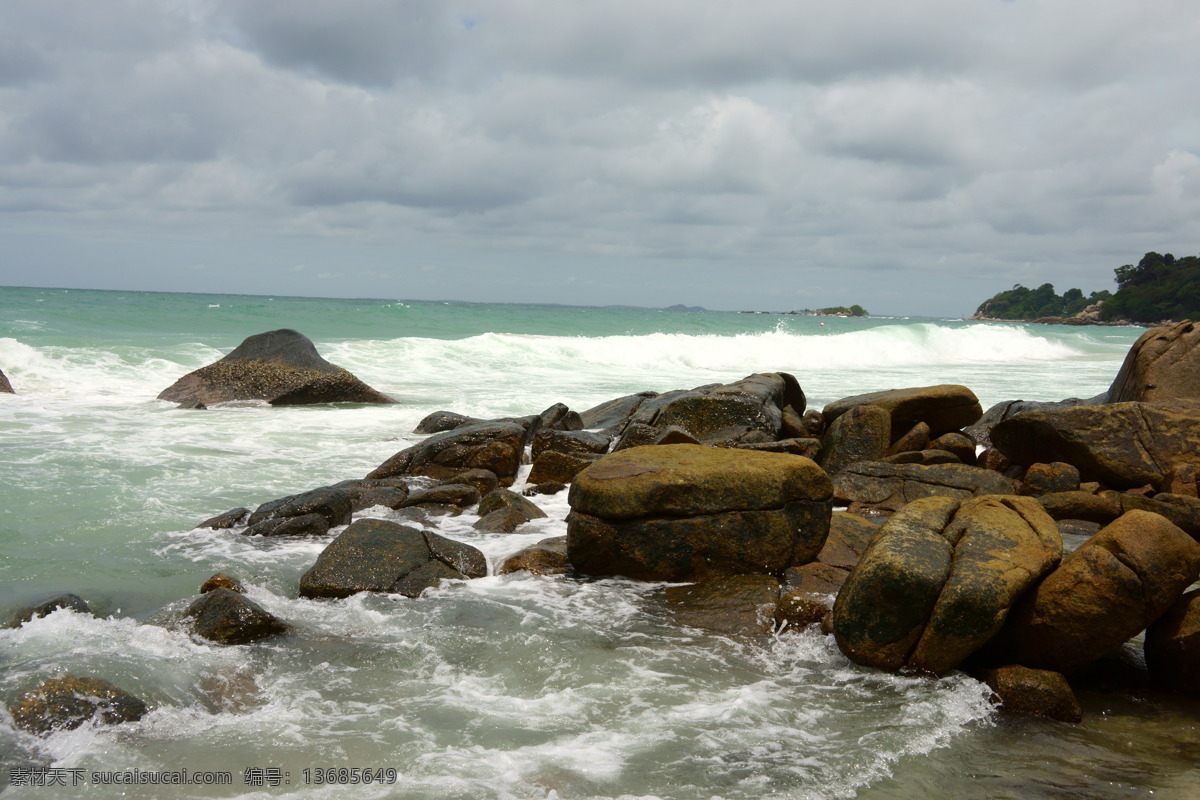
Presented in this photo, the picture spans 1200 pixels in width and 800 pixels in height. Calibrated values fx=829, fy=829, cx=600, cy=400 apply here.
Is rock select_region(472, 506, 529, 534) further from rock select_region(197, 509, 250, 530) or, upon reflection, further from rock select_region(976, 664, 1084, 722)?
rock select_region(976, 664, 1084, 722)

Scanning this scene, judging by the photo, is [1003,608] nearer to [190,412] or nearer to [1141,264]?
[190,412]

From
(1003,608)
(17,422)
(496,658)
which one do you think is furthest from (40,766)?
(17,422)

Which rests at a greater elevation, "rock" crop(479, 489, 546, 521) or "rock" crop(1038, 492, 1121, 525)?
"rock" crop(1038, 492, 1121, 525)

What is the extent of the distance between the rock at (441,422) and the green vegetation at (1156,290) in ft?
307

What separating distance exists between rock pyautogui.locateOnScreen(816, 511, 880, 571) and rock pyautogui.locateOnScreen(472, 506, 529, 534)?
9.71 feet

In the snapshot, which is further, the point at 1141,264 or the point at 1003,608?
the point at 1141,264

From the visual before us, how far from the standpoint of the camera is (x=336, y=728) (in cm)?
428

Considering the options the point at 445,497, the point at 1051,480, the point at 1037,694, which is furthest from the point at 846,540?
the point at 445,497

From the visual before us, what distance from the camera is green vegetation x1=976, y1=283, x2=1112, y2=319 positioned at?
11575 centimetres

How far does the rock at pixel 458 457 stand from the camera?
10188 millimetres

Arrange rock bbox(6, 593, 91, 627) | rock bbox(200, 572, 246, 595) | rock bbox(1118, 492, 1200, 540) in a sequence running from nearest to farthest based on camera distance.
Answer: rock bbox(6, 593, 91, 627) < rock bbox(200, 572, 246, 595) < rock bbox(1118, 492, 1200, 540)

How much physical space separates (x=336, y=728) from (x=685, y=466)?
3.36m

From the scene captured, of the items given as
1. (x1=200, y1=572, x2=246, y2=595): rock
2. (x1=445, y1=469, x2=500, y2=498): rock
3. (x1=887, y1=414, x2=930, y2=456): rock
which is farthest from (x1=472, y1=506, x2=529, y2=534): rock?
(x1=887, y1=414, x2=930, y2=456): rock

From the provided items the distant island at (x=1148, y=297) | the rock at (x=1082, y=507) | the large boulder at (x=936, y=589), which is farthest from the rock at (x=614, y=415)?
the distant island at (x=1148, y=297)
